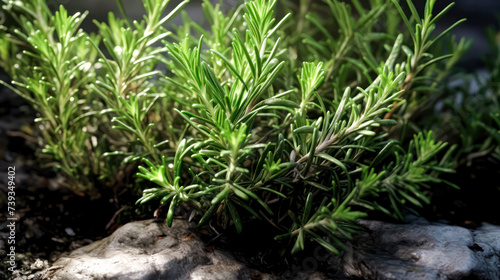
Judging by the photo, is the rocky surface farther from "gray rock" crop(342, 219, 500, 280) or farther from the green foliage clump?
the green foliage clump

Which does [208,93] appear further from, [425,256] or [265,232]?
[425,256]

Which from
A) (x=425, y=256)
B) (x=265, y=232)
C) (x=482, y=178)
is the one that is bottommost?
(x=482, y=178)

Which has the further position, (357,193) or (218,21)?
(218,21)

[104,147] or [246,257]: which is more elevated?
[104,147]

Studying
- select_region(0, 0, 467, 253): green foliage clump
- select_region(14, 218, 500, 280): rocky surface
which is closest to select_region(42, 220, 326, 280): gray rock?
select_region(14, 218, 500, 280): rocky surface

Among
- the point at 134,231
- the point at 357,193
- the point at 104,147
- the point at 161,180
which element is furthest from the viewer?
the point at 104,147

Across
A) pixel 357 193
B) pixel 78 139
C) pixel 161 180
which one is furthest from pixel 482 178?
pixel 78 139

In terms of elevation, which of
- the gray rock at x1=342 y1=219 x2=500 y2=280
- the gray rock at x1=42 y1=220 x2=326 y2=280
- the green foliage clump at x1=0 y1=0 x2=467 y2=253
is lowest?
the gray rock at x1=342 y1=219 x2=500 y2=280
